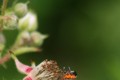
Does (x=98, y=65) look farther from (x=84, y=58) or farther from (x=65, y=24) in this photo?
(x=65, y=24)

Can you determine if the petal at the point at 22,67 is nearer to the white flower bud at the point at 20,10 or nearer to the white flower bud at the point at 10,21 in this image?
the white flower bud at the point at 10,21

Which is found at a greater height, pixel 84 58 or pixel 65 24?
pixel 65 24

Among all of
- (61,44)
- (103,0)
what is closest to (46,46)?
(61,44)

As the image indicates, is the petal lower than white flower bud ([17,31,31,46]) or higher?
lower

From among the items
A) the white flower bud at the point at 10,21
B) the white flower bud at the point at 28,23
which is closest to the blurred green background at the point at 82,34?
the white flower bud at the point at 28,23

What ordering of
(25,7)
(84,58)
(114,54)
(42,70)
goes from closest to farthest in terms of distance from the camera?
1. (42,70)
2. (25,7)
3. (114,54)
4. (84,58)

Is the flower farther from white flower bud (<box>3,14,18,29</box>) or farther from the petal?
white flower bud (<box>3,14,18,29</box>)

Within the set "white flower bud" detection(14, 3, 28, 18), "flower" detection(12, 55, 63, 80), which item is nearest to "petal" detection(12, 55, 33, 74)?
"flower" detection(12, 55, 63, 80)

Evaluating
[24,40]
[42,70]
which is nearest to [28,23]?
[24,40]
